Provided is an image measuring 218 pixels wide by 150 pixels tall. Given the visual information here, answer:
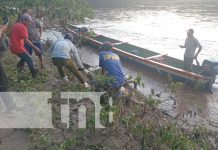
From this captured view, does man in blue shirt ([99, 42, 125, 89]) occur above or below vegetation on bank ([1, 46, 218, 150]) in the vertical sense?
above

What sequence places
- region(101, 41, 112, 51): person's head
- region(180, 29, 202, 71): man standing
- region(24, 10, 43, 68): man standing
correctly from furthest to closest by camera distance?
region(180, 29, 202, 71): man standing, region(24, 10, 43, 68): man standing, region(101, 41, 112, 51): person's head

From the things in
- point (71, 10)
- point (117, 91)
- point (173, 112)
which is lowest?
point (173, 112)

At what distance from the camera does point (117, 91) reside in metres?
7.46

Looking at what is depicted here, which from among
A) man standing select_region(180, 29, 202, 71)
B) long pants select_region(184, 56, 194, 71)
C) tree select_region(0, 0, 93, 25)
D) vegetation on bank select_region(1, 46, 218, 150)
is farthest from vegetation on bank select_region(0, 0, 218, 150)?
tree select_region(0, 0, 93, 25)

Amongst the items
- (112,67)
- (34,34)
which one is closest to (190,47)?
(112,67)

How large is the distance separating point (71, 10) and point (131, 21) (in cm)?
1332

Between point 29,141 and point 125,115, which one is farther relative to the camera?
point 125,115

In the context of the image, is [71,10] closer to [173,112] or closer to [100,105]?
[173,112]

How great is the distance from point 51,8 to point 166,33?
32.9ft

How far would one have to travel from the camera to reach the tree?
12148mm

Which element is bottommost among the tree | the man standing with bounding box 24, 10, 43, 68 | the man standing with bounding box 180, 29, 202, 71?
the man standing with bounding box 180, 29, 202, 71

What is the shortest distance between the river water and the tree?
2367mm

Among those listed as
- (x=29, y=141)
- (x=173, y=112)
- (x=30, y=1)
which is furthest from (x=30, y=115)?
(x=30, y=1)

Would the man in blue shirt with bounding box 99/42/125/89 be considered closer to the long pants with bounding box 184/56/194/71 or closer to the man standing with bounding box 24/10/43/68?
the man standing with bounding box 24/10/43/68
